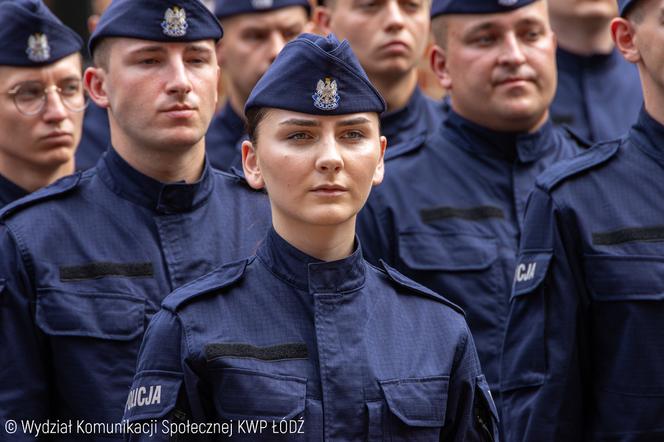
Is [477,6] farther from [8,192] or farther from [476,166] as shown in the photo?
[8,192]

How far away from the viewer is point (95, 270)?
4.41 metres

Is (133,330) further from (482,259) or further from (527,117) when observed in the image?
(527,117)

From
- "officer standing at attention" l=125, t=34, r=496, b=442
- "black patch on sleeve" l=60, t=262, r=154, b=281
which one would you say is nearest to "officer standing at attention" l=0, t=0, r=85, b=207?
"black patch on sleeve" l=60, t=262, r=154, b=281

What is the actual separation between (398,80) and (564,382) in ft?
7.87

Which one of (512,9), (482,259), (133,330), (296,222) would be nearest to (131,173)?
(133,330)

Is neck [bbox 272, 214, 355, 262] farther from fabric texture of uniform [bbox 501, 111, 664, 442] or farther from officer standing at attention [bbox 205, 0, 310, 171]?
officer standing at attention [bbox 205, 0, 310, 171]

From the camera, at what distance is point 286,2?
6.89 meters

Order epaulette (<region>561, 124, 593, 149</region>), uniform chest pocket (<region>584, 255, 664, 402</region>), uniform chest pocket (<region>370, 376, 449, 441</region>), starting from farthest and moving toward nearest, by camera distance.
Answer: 1. epaulette (<region>561, 124, 593, 149</region>)
2. uniform chest pocket (<region>584, 255, 664, 402</region>)
3. uniform chest pocket (<region>370, 376, 449, 441</region>)

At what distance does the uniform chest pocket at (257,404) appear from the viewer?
358 cm

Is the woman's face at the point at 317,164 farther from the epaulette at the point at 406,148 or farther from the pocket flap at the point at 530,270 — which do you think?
the epaulette at the point at 406,148

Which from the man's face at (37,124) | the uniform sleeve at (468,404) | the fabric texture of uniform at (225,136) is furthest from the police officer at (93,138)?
the uniform sleeve at (468,404)

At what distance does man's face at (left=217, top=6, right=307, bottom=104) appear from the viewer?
22.6 ft

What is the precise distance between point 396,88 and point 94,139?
1.69 m

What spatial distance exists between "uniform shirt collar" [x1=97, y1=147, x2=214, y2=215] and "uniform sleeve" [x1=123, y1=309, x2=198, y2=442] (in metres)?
0.94
